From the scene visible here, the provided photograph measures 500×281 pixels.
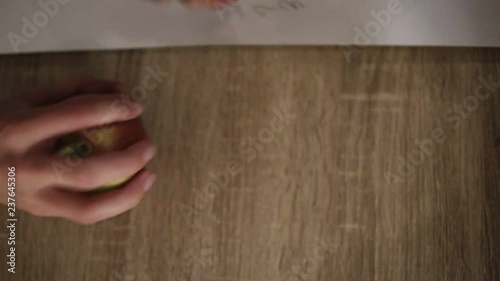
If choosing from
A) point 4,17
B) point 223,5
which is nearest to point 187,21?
point 223,5

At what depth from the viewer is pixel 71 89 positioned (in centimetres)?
38

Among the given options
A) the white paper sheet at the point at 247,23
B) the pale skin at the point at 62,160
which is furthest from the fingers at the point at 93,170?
the white paper sheet at the point at 247,23

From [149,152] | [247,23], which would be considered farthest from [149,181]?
[247,23]

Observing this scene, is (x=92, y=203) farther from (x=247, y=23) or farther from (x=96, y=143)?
(x=247, y=23)

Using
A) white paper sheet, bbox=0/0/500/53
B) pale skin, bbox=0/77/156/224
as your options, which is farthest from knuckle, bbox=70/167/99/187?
white paper sheet, bbox=0/0/500/53

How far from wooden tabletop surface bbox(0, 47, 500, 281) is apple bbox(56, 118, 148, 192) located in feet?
0.13

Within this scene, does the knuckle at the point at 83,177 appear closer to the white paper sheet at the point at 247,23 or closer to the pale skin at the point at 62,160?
the pale skin at the point at 62,160

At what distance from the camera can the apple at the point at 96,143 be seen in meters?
0.35

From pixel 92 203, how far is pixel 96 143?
41mm

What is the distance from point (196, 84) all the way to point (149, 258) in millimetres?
135

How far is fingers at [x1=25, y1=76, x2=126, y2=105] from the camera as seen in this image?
14.8 inches

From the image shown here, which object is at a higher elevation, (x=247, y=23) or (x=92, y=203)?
(x=247, y=23)

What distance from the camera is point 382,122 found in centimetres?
38

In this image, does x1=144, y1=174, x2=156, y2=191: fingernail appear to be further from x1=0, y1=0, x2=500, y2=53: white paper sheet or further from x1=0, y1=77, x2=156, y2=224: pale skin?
x1=0, y1=0, x2=500, y2=53: white paper sheet
